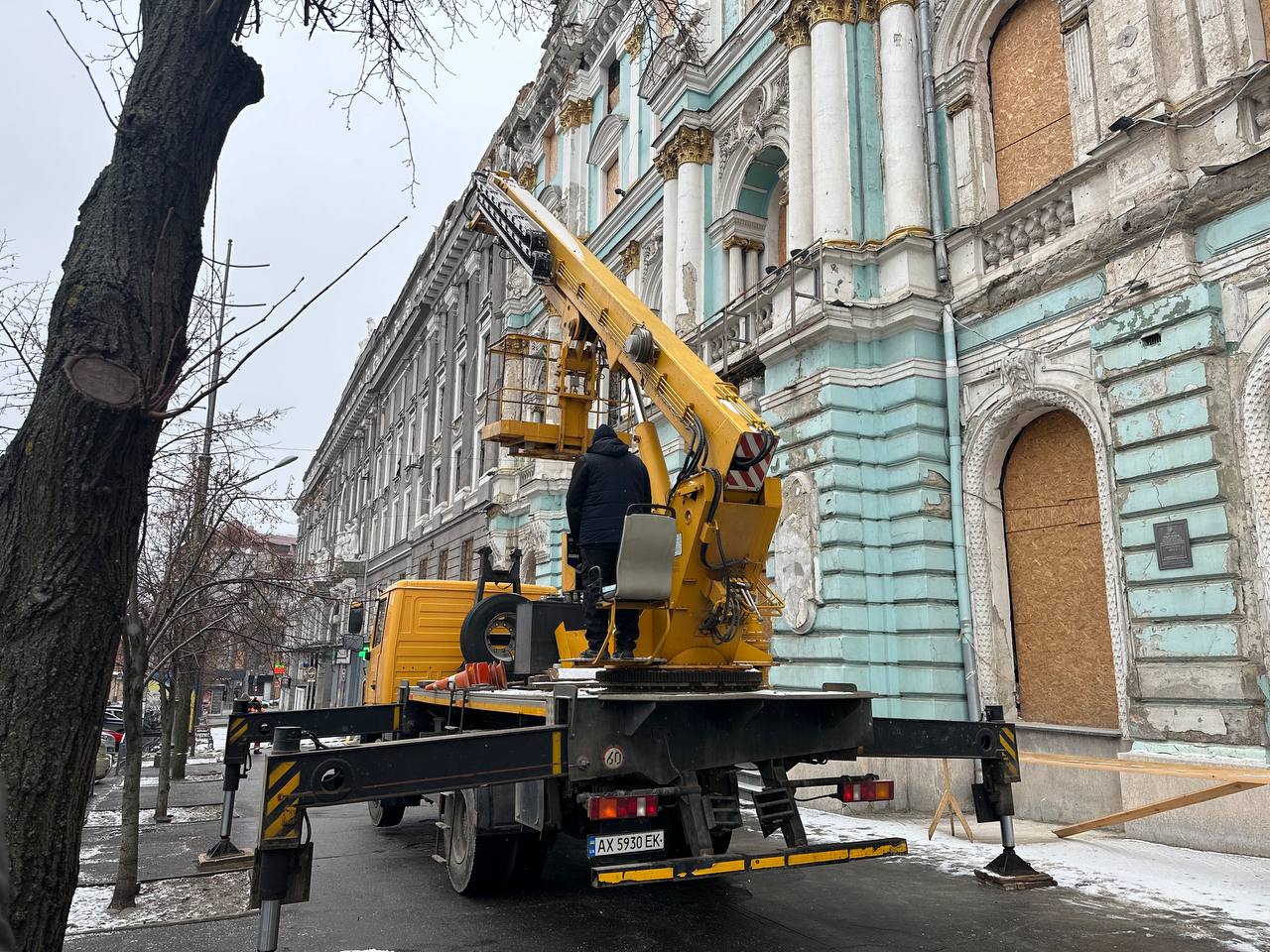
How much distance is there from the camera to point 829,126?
13172mm

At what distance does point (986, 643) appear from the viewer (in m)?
11.1

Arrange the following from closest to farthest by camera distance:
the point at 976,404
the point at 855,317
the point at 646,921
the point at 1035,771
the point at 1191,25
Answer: the point at 646,921 < the point at 1191,25 < the point at 1035,771 < the point at 976,404 < the point at 855,317

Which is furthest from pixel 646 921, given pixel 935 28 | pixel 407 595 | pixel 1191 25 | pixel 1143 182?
pixel 935 28

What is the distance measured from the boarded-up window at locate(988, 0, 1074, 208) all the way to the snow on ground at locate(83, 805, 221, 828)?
14.3 m

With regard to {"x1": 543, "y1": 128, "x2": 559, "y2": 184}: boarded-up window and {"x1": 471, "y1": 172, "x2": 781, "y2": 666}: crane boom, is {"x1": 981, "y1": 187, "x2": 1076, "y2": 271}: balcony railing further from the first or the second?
{"x1": 543, "y1": 128, "x2": 559, "y2": 184}: boarded-up window

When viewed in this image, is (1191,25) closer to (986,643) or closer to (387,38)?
(986,643)

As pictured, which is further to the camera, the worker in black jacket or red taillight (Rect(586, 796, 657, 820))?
the worker in black jacket

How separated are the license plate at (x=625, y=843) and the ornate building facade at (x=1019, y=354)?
4.07 meters

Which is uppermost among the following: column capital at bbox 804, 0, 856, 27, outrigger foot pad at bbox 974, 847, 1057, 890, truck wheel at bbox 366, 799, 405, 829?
column capital at bbox 804, 0, 856, 27

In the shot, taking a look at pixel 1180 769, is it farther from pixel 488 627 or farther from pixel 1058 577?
pixel 488 627

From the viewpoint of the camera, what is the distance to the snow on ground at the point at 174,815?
12922 millimetres

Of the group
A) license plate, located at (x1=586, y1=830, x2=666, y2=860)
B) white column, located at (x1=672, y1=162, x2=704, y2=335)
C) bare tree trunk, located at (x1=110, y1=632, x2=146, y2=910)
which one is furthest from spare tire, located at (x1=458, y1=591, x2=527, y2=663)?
white column, located at (x1=672, y1=162, x2=704, y2=335)

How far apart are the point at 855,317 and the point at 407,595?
6983mm

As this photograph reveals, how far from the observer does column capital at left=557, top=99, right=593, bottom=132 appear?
2519 cm
